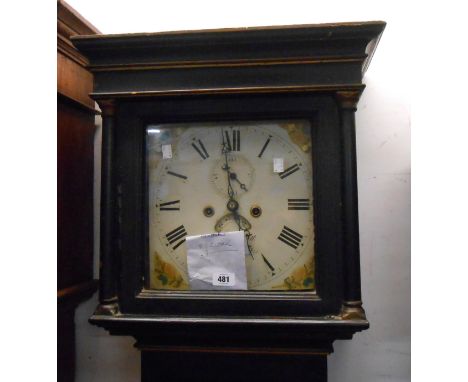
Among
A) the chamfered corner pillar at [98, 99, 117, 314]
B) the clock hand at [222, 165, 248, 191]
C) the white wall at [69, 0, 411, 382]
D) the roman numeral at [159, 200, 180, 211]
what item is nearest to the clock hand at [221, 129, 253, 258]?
the clock hand at [222, 165, 248, 191]

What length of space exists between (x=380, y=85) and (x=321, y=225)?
0.42 m

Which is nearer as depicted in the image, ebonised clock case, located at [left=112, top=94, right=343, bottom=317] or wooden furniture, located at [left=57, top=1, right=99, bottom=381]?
ebonised clock case, located at [left=112, top=94, right=343, bottom=317]

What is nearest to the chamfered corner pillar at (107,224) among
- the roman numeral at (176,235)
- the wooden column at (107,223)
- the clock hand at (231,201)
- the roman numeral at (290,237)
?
the wooden column at (107,223)

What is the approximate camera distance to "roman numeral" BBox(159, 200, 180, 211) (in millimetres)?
792

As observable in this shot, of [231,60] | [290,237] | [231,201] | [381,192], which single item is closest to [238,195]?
[231,201]

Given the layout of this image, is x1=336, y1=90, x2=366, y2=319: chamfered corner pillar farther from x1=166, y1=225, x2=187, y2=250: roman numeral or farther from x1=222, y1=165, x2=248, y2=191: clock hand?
x1=166, y1=225, x2=187, y2=250: roman numeral

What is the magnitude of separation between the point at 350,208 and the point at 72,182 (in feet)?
1.97

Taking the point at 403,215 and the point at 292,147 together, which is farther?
the point at 403,215

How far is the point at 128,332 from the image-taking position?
2.49 ft

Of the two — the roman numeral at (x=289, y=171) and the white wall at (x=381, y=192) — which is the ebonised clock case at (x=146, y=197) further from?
the white wall at (x=381, y=192)

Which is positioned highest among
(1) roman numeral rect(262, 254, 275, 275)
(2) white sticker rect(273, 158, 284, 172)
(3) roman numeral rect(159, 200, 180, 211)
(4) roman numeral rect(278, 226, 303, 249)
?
(2) white sticker rect(273, 158, 284, 172)

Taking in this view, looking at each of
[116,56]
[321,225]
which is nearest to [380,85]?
[321,225]

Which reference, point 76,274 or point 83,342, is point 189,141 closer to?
point 76,274

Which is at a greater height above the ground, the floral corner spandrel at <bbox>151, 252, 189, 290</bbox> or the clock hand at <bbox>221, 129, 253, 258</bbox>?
the clock hand at <bbox>221, 129, 253, 258</bbox>
